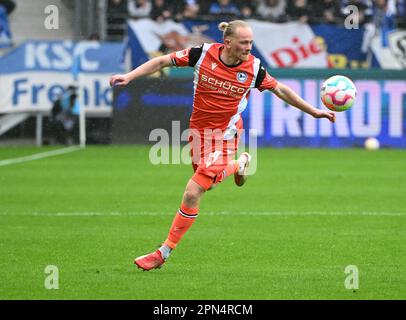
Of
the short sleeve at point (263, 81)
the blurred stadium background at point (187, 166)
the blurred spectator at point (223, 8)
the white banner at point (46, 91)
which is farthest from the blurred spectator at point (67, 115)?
the short sleeve at point (263, 81)

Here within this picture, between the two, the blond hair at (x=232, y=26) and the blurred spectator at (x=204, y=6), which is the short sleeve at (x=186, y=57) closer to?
the blond hair at (x=232, y=26)

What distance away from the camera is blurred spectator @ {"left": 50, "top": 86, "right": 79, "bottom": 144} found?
22.3 meters

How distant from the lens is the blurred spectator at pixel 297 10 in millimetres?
24469

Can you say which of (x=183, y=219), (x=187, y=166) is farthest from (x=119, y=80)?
(x=187, y=166)

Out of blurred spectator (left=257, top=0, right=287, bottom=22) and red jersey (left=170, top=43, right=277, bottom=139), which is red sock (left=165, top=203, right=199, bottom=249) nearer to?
red jersey (left=170, top=43, right=277, bottom=139)

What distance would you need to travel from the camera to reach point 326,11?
991 inches

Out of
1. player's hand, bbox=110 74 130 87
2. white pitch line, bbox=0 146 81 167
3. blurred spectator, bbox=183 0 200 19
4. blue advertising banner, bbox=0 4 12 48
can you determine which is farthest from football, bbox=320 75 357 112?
blue advertising banner, bbox=0 4 12 48

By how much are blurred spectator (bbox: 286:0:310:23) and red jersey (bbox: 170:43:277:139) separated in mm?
15493

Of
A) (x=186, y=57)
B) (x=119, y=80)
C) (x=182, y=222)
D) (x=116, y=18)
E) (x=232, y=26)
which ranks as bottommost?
(x=116, y=18)

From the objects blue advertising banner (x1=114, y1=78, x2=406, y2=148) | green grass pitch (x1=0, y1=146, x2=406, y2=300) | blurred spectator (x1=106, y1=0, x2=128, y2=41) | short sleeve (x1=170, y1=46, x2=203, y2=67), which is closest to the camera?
green grass pitch (x1=0, y1=146, x2=406, y2=300)

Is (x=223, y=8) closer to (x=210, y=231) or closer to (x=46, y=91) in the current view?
(x=46, y=91)

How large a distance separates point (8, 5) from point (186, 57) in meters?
17.0

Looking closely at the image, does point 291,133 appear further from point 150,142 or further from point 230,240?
point 230,240
